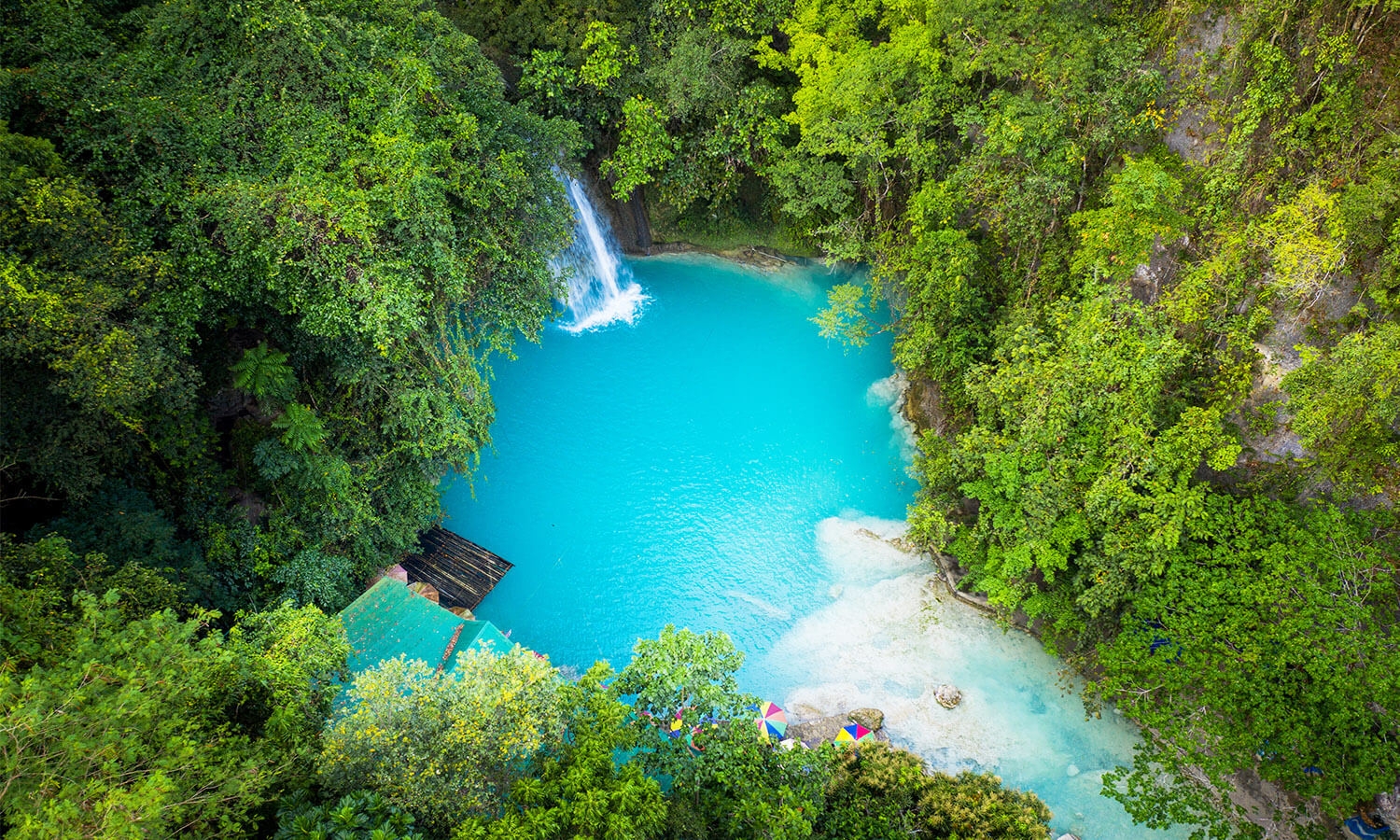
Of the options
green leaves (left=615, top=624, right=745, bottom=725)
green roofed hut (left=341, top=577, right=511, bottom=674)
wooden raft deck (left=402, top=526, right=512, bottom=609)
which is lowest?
green leaves (left=615, top=624, right=745, bottom=725)

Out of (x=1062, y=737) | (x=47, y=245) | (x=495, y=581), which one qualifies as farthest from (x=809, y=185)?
(x=47, y=245)

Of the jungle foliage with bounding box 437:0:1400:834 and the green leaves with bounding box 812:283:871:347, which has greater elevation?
the green leaves with bounding box 812:283:871:347

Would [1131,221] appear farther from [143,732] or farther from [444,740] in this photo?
[143,732]

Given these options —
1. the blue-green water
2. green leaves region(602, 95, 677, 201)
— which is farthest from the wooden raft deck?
green leaves region(602, 95, 677, 201)

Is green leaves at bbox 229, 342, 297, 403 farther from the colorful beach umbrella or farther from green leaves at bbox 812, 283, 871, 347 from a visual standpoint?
green leaves at bbox 812, 283, 871, 347

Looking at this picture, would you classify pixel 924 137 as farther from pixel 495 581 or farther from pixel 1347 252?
pixel 495 581
